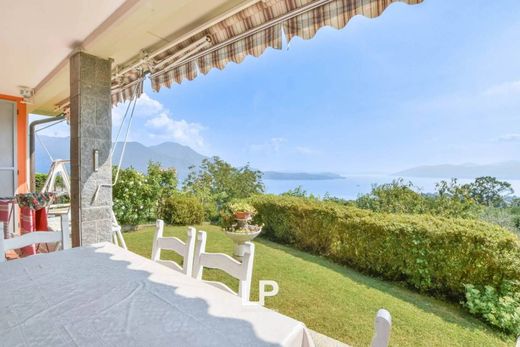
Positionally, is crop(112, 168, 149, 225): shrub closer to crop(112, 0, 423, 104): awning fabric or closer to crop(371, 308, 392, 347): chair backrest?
crop(112, 0, 423, 104): awning fabric

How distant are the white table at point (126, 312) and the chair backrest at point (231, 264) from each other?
5.0 inches

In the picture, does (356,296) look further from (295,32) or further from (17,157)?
(17,157)

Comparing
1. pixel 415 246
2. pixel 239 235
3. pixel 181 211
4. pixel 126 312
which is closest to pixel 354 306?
pixel 415 246

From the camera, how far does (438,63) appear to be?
7219mm

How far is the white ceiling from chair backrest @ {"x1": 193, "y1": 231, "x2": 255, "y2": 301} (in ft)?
5.47

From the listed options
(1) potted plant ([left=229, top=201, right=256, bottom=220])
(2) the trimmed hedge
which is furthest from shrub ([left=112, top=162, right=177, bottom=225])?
(2) the trimmed hedge

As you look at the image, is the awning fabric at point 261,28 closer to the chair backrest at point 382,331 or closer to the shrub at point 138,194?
the chair backrest at point 382,331

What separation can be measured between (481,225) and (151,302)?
11.1 feet

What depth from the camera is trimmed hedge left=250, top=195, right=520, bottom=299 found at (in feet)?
8.96

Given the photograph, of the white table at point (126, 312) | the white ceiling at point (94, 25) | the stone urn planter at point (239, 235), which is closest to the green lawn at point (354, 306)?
the stone urn planter at point (239, 235)

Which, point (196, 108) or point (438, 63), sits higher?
point (196, 108)

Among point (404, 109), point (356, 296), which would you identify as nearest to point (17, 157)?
point (356, 296)

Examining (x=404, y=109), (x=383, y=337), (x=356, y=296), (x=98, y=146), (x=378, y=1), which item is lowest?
(x=356, y=296)

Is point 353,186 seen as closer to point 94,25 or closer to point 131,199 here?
point 131,199
